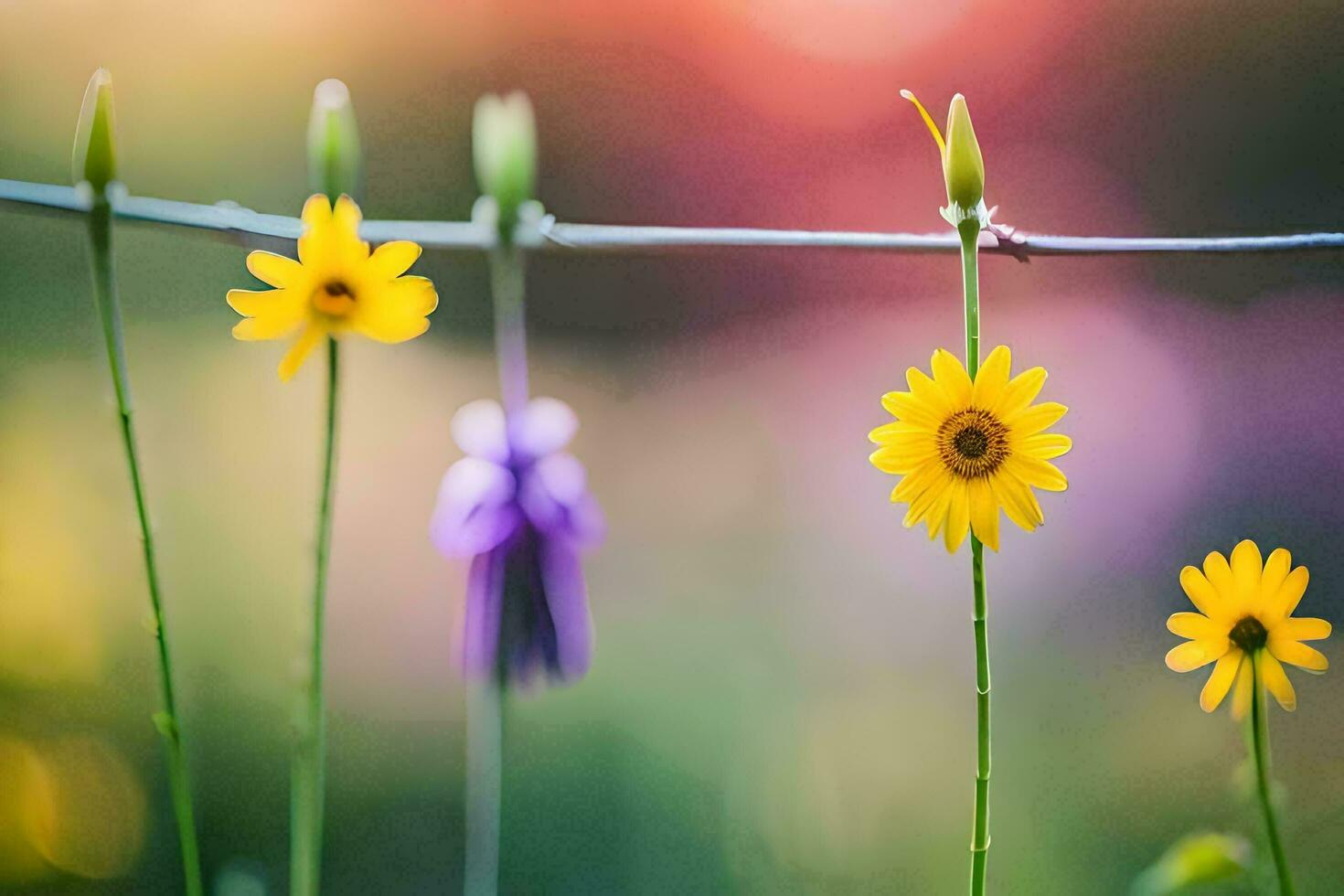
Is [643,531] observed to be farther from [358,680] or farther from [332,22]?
[332,22]

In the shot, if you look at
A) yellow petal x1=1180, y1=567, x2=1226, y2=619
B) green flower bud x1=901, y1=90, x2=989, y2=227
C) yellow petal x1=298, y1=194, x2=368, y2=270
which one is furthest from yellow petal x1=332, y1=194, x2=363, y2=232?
yellow petal x1=1180, y1=567, x2=1226, y2=619

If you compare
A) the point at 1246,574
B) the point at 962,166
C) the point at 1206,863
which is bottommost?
the point at 1206,863

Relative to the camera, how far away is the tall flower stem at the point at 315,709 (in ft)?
0.83

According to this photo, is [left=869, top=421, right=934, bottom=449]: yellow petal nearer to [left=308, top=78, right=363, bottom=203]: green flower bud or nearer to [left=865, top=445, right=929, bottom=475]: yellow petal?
[left=865, top=445, right=929, bottom=475]: yellow petal

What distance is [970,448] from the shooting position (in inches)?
10.2

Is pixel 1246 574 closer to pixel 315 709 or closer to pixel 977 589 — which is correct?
pixel 977 589

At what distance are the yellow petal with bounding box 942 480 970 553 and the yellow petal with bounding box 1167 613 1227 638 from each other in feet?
0.29

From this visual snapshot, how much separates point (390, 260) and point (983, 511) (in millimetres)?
177

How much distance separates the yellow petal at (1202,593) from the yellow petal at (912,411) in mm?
100

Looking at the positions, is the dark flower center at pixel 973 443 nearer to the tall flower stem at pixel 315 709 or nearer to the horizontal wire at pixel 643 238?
the horizontal wire at pixel 643 238

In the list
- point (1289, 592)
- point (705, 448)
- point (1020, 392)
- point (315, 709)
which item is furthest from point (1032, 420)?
point (705, 448)

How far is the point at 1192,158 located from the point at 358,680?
2.07 feet

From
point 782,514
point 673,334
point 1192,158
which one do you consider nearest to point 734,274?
point 673,334

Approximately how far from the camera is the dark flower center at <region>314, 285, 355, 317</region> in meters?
0.26
